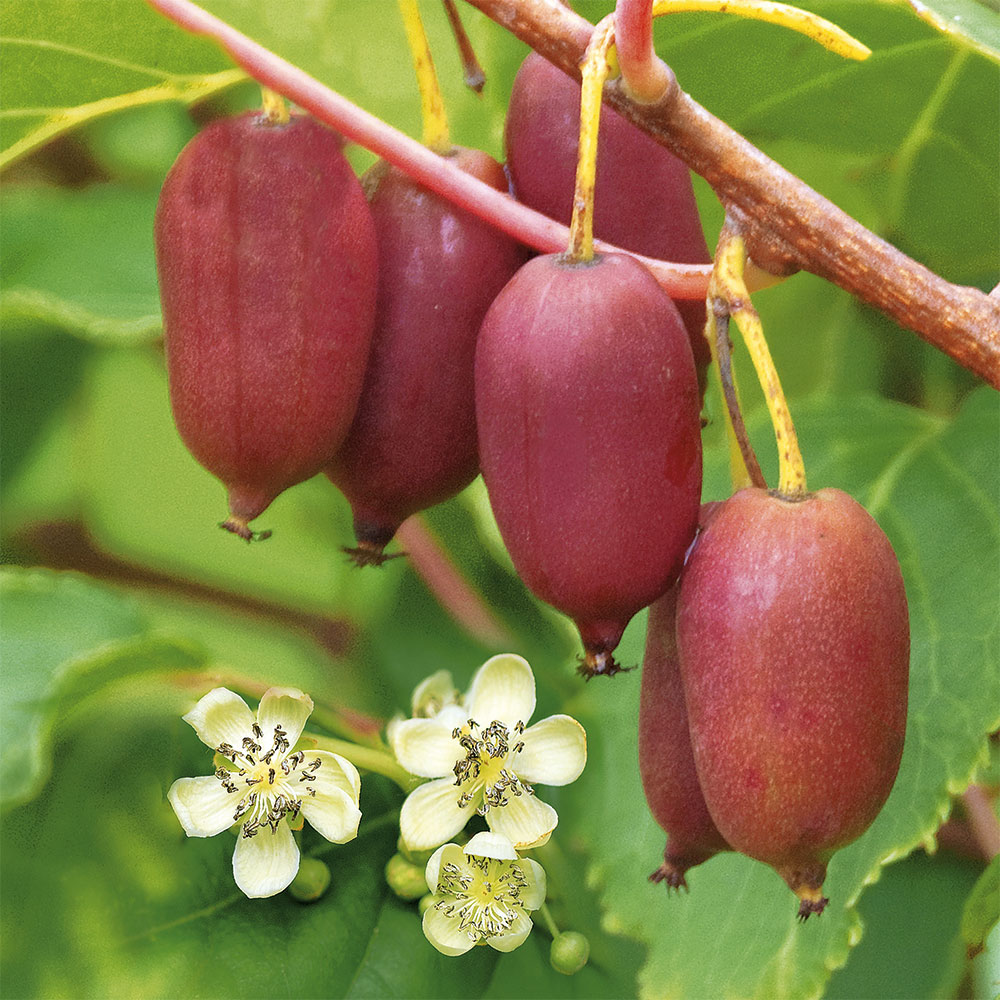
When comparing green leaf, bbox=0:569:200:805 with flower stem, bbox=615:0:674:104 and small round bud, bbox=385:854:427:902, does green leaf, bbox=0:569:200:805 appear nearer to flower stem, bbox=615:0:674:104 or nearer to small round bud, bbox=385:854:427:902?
small round bud, bbox=385:854:427:902

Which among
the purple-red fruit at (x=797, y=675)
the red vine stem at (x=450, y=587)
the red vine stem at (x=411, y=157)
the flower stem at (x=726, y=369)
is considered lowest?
the red vine stem at (x=450, y=587)

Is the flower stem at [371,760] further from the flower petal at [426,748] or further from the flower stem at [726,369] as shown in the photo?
the flower stem at [726,369]

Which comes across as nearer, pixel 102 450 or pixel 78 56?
pixel 78 56

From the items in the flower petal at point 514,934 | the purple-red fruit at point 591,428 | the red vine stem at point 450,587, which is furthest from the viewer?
the red vine stem at point 450,587

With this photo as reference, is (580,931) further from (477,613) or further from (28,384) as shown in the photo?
(28,384)

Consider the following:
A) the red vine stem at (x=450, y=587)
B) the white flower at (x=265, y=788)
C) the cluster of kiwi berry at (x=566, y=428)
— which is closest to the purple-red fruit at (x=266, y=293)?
the cluster of kiwi berry at (x=566, y=428)

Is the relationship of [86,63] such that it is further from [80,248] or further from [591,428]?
[591,428]

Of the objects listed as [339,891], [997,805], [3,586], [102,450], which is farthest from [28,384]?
[997,805]

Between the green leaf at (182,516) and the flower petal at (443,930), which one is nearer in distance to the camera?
the flower petal at (443,930)
